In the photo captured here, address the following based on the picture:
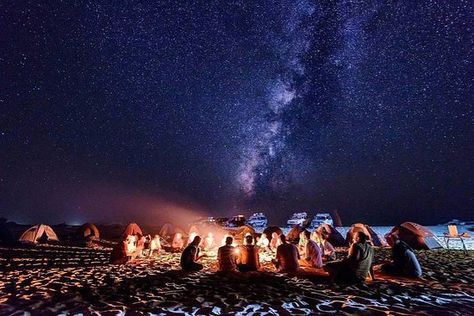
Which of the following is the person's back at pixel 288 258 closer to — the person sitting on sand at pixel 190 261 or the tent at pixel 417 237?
the person sitting on sand at pixel 190 261

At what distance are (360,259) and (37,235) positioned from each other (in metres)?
23.7

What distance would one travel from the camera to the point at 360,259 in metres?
8.71

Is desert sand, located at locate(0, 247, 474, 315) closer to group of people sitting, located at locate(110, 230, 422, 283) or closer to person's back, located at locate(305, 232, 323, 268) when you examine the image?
group of people sitting, located at locate(110, 230, 422, 283)

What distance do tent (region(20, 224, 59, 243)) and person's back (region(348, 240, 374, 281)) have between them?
912 inches

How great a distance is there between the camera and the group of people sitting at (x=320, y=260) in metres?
8.77

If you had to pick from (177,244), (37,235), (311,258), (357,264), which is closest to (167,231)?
(177,244)

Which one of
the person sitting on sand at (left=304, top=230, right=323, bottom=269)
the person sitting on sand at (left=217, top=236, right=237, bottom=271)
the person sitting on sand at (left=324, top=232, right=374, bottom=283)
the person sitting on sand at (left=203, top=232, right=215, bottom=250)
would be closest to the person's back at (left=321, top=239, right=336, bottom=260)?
the person sitting on sand at (left=304, top=230, right=323, bottom=269)

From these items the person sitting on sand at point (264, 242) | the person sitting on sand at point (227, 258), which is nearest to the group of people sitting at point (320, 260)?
the person sitting on sand at point (227, 258)

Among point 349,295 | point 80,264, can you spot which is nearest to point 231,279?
point 349,295

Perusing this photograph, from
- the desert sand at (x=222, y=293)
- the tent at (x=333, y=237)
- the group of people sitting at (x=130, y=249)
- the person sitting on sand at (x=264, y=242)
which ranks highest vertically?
the tent at (x=333, y=237)

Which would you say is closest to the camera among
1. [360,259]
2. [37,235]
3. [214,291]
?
[214,291]

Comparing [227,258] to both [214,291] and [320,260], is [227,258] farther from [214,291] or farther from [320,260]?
[320,260]

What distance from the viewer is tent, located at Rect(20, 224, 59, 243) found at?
21484 mm

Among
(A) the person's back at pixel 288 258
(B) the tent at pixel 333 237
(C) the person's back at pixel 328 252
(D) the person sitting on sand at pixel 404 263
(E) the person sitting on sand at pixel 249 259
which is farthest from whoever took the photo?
(B) the tent at pixel 333 237
